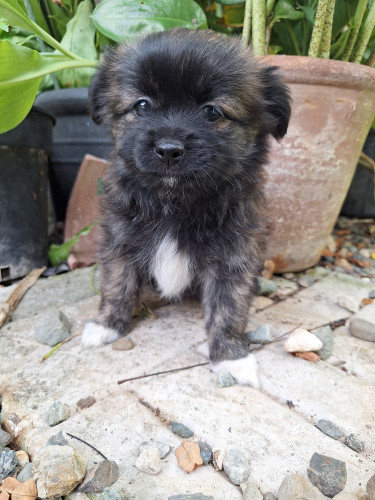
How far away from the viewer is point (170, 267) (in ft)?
5.28

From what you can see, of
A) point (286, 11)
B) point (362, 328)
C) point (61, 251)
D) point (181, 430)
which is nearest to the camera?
point (181, 430)

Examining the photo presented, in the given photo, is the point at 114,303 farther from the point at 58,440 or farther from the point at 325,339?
the point at 325,339

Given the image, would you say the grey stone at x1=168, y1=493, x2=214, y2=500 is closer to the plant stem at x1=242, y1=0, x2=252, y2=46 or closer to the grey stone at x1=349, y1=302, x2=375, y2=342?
the grey stone at x1=349, y1=302, x2=375, y2=342

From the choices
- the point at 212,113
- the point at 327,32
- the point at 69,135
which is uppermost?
the point at 327,32

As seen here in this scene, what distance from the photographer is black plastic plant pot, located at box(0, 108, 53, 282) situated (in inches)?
87.8

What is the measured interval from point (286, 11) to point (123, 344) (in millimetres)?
1970

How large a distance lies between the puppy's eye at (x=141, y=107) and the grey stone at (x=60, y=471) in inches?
Result: 43.7

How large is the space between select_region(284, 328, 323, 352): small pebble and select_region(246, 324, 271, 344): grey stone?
106 millimetres

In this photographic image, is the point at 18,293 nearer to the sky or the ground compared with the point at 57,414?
nearer to the ground

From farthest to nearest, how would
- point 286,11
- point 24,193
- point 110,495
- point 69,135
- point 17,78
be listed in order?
point 69,135 < point 24,193 < point 286,11 < point 17,78 < point 110,495

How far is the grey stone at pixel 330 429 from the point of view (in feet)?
4.05

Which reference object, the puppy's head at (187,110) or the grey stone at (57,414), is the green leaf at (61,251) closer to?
the puppy's head at (187,110)

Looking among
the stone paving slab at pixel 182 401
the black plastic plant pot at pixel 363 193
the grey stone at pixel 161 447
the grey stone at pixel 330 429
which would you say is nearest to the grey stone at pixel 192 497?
the stone paving slab at pixel 182 401

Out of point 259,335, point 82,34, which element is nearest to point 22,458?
point 259,335
